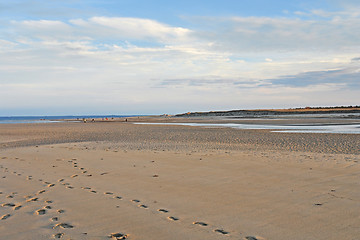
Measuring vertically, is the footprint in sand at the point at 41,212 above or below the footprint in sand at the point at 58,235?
above

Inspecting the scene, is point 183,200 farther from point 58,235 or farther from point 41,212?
point 41,212

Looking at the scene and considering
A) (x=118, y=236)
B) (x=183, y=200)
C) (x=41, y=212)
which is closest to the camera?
(x=118, y=236)

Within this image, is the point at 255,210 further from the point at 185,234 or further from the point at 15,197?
the point at 15,197

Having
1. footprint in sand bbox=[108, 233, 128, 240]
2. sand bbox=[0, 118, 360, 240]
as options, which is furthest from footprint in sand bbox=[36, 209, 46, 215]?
footprint in sand bbox=[108, 233, 128, 240]

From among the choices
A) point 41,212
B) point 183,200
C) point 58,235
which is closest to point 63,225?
point 58,235

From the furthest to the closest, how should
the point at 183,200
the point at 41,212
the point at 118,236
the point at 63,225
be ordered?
the point at 183,200
the point at 41,212
the point at 63,225
the point at 118,236

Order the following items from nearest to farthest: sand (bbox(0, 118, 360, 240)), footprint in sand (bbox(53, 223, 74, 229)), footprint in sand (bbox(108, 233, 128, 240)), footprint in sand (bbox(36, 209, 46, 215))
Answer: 1. footprint in sand (bbox(108, 233, 128, 240))
2. sand (bbox(0, 118, 360, 240))
3. footprint in sand (bbox(53, 223, 74, 229))
4. footprint in sand (bbox(36, 209, 46, 215))

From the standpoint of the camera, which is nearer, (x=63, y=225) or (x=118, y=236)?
(x=118, y=236)

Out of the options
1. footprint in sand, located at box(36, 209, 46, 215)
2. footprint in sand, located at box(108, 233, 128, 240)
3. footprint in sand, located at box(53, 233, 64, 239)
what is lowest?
footprint in sand, located at box(108, 233, 128, 240)

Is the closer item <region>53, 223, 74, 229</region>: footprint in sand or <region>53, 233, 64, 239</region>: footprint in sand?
<region>53, 233, 64, 239</region>: footprint in sand

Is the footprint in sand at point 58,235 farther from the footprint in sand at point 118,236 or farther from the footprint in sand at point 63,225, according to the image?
the footprint in sand at point 118,236

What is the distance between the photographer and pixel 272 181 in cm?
784

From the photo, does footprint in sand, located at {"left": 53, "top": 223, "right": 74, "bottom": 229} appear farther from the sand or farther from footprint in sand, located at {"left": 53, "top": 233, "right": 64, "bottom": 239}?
footprint in sand, located at {"left": 53, "top": 233, "right": 64, "bottom": 239}

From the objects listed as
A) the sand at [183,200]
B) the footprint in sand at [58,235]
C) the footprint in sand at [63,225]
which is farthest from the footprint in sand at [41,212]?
the footprint in sand at [58,235]
